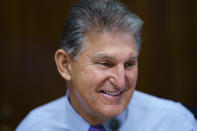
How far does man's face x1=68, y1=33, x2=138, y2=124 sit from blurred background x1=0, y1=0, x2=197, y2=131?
1.30 meters

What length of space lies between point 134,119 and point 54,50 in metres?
1.25

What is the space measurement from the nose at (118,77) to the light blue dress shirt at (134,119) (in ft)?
Answer: 0.97

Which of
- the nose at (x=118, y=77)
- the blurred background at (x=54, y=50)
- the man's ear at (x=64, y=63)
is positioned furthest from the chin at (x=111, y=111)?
the blurred background at (x=54, y=50)

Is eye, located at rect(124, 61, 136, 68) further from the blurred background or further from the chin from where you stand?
the blurred background

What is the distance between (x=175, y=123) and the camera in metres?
1.67

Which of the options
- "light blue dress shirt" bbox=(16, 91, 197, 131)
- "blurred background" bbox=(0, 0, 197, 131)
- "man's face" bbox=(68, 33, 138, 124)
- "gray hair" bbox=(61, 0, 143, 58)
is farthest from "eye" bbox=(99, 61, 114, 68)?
"blurred background" bbox=(0, 0, 197, 131)

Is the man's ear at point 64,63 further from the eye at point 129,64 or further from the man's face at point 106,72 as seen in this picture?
the eye at point 129,64

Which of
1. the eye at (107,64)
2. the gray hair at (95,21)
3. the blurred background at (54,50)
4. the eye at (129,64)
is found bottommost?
the blurred background at (54,50)

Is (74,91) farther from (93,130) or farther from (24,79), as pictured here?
(24,79)

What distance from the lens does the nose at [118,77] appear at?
1.41 meters

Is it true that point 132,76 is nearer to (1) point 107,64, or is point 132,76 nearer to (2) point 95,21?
(1) point 107,64

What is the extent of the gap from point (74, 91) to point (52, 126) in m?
0.22

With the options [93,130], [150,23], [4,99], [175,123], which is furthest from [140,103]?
[4,99]

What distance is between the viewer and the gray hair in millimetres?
1423
